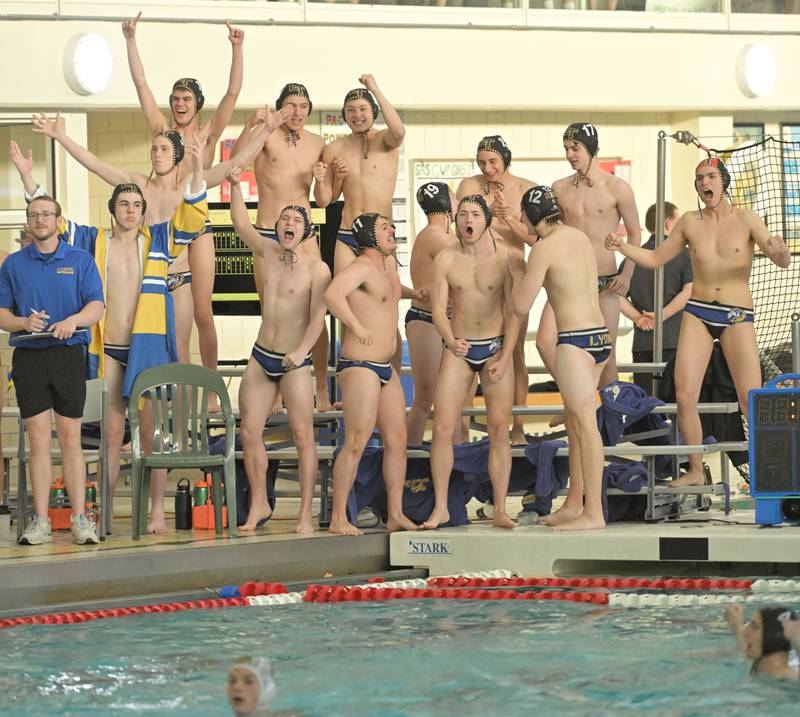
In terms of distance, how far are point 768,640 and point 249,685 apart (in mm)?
2093

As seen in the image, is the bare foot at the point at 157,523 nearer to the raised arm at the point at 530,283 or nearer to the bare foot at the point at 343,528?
the bare foot at the point at 343,528

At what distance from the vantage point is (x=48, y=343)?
342 inches

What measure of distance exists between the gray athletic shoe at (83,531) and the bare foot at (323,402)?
1.96 metres

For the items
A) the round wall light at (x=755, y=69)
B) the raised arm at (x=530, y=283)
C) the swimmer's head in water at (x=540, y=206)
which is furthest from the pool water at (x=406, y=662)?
the round wall light at (x=755, y=69)

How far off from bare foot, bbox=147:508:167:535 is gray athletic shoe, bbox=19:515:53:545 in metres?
0.78

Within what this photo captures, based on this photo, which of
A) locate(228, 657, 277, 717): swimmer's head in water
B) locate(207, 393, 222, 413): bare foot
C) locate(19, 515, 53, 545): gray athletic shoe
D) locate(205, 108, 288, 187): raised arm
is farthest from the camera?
locate(207, 393, 222, 413): bare foot

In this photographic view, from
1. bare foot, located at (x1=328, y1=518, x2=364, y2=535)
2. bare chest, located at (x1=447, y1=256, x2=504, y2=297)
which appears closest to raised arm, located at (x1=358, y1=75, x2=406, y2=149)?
bare chest, located at (x1=447, y1=256, x2=504, y2=297)

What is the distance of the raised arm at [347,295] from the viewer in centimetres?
912

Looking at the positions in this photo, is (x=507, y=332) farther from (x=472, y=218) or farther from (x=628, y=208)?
(x=628, y=208)

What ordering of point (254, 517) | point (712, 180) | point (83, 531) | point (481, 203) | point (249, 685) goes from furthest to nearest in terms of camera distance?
point (712, 180), point (254, 517), point (481, 203), point (83, 531), point (249, 685)

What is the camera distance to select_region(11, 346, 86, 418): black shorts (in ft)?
28.4

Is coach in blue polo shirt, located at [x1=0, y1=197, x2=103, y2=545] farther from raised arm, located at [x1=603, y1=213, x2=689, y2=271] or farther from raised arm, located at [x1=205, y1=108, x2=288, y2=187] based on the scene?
raised arm, located at [x1=603, y1=213, x2=689, y2=271]

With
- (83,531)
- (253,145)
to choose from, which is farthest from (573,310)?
(83,531)

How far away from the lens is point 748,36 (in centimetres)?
1670
